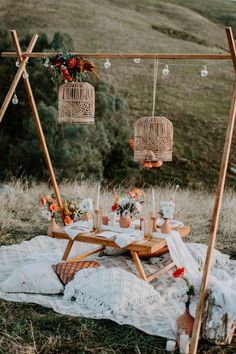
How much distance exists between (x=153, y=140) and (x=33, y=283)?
83.7 inches

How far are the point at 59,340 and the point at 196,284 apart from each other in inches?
50.4

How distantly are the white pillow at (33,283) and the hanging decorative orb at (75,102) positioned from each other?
2026 mm

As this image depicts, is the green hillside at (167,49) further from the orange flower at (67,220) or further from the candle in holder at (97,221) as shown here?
the candle in holder at (97,221)

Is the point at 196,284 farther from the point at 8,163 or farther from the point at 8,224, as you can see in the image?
the point at 8,163

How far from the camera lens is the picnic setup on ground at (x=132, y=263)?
446 cm

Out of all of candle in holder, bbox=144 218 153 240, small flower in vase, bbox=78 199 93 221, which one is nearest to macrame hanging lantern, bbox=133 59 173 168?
candle in holder, bbox=144 218 153 240

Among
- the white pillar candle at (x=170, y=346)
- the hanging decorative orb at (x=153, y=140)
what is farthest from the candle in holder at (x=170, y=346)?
the hanging decorative orb at (x=153, y=140)

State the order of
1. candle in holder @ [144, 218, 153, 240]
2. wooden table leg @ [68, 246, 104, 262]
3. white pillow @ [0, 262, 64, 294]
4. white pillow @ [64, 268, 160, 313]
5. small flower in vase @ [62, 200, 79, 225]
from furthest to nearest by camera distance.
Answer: small flower in vase @ [62, 200, 79, 225]
wooden table leg @ [68, 246, 104, 262]
candle in holder @ [144, 218, 153, 240]
white pillow @ [0, 262, 64, 294]
white pillow @ [64, 268, 160, 313]

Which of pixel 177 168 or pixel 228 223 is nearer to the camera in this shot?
pixel 228 223

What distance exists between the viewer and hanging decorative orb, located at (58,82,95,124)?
21.7 ft

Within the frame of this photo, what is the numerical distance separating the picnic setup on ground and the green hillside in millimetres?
10082

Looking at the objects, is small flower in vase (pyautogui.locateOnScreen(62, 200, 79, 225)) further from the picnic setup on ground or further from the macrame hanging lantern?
the macrame hanging lantern

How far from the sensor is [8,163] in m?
15.5

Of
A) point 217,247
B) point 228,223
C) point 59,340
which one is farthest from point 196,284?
point 228,223
